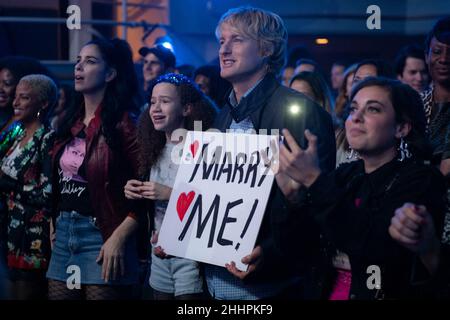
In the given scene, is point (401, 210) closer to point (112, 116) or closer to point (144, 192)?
point (144, 192)

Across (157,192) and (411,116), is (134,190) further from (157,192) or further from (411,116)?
(411,116)

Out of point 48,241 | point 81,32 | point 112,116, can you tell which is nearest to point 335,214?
point 112,116

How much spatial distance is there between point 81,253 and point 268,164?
1465 millimetres

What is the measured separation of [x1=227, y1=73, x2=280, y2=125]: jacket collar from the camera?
3.38m

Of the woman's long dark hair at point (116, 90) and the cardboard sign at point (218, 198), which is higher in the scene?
the woman's long dark hair at point (116, 90)

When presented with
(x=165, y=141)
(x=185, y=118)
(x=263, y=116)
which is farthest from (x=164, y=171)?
(x=263, y=116)

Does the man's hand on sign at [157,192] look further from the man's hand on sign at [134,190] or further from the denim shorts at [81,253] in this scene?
the denim shorts at [81,253]

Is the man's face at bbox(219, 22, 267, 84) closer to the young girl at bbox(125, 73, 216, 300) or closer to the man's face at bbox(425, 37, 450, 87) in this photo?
the young girl at bbox(125, 73, 216, 300)

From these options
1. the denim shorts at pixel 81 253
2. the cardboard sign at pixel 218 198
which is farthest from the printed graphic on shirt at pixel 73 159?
the cardboard sign at pixel 218 198

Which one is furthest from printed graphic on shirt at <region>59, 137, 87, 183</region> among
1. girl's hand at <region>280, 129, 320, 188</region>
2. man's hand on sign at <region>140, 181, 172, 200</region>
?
girl's hand at <region>280, 129, 320, 188</region>

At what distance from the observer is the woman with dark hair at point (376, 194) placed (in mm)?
2723

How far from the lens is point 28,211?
14.7 feet

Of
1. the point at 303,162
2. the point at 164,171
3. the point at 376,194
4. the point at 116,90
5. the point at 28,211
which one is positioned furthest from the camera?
the point at 28,211

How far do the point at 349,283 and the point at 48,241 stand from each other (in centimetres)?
208
